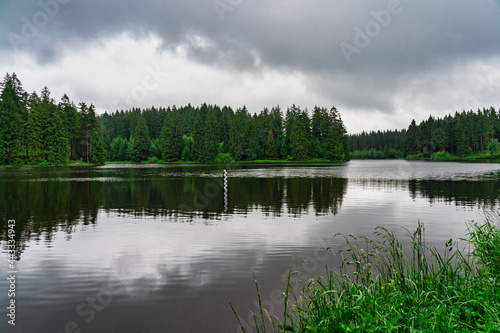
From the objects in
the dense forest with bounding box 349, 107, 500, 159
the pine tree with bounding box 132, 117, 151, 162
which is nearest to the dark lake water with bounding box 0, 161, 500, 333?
the pine tree with bounding box 132, 117, 151, 162

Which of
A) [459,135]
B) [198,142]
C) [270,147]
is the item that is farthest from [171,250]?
[459,135]

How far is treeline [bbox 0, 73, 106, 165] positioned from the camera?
8199 cm

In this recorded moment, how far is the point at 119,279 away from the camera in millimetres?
8352

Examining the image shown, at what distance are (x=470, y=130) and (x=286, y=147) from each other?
83278 mm

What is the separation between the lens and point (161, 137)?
125375 mm

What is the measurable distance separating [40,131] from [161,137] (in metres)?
47.1

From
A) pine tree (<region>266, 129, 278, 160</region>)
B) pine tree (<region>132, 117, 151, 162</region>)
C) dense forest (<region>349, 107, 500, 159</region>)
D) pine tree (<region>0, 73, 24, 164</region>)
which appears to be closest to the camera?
pine tree (<region>0, 73, 24, 164</region>)

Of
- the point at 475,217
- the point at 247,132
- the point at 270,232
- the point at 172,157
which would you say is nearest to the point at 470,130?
the point at 247,132

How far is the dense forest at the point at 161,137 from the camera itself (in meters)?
83.1

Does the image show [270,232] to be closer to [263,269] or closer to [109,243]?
[263,269]

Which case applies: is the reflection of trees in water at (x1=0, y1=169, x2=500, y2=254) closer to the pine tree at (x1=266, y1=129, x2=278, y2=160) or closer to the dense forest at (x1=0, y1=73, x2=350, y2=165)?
the dense forest at (x1=0, y1=73, x2=350, y2=165)
